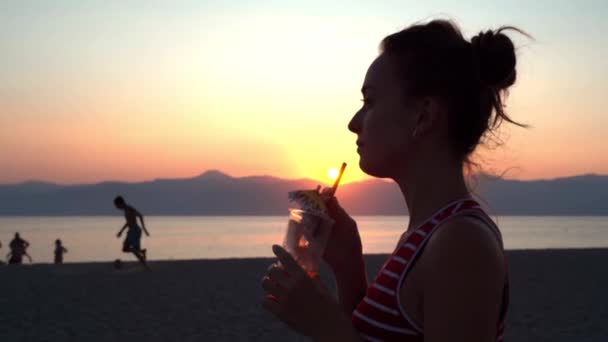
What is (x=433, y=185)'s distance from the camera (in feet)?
6.09

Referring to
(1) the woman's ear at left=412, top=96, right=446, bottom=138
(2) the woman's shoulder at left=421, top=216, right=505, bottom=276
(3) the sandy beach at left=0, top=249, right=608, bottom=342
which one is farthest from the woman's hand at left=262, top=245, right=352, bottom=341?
(3) the sandy beach at left=0, top=249, right=608, bottom=342

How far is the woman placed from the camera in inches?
61.6

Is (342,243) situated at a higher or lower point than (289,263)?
lower

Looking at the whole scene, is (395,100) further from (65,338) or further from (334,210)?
(65,338)

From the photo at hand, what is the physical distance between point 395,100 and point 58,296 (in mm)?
13515

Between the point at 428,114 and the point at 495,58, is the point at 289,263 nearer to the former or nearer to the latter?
the point at 428,114

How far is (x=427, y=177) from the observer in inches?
73.4

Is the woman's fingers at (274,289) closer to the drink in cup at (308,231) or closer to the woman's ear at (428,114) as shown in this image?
the drink in cup at (308,231)

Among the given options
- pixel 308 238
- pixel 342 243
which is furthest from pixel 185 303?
pixel 308 238

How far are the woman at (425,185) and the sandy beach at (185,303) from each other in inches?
320

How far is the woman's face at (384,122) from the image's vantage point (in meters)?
1.84

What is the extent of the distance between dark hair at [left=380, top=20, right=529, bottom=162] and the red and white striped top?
0.77 ft

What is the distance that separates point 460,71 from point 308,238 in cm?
61

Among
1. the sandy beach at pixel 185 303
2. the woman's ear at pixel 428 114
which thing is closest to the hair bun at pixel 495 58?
the woman's ear at pixel 428 114
